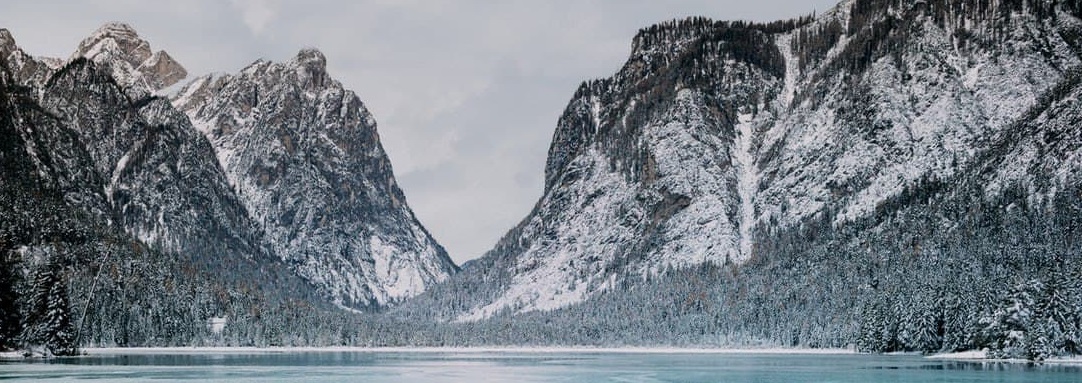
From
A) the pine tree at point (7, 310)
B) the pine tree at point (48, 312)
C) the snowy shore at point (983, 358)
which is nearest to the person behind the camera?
the snowy shore at point (983, 358)

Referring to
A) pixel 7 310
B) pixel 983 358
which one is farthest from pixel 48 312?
pixel 983 358

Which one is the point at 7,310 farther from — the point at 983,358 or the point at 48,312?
the point at 983,358

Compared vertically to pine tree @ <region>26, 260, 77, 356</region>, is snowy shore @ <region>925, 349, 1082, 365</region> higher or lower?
lower

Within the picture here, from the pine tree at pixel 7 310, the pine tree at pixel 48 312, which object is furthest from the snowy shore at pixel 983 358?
the pine tree at pixel 7 310

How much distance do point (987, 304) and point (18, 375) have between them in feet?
355

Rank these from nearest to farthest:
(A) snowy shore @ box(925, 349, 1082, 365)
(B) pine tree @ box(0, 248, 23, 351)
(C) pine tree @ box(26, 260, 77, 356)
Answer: (A) snowy shore @ box(925, 349, 1082, 365)
(B) pine tree @ box(0, 248, 23, 351)
(C) pine tree @ box(26, 260, 77, 356)

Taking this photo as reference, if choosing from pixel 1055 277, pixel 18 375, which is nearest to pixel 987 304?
pixel 1055 277

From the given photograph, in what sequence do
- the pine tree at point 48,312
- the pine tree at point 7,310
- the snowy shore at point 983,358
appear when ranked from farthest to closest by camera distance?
the pine tree at point 48,312 < the pine tree at point 7,310 < the snowy shore at point 983,358

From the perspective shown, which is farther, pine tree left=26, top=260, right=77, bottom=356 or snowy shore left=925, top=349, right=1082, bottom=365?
pine tree left=26, top=260, right=77, bottom=356

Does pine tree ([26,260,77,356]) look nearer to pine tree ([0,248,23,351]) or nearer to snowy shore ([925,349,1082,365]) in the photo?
pine tree ([0,248,23,351])

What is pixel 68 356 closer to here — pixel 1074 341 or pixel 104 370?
pixel 104 370

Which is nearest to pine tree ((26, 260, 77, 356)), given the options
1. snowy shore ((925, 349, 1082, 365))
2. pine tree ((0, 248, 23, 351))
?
pine tree ((0, 248, 23, 351))

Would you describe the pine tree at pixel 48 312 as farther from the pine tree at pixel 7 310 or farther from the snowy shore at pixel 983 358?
the snowy shore at pixel 983 358

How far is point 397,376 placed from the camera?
10988 cm
